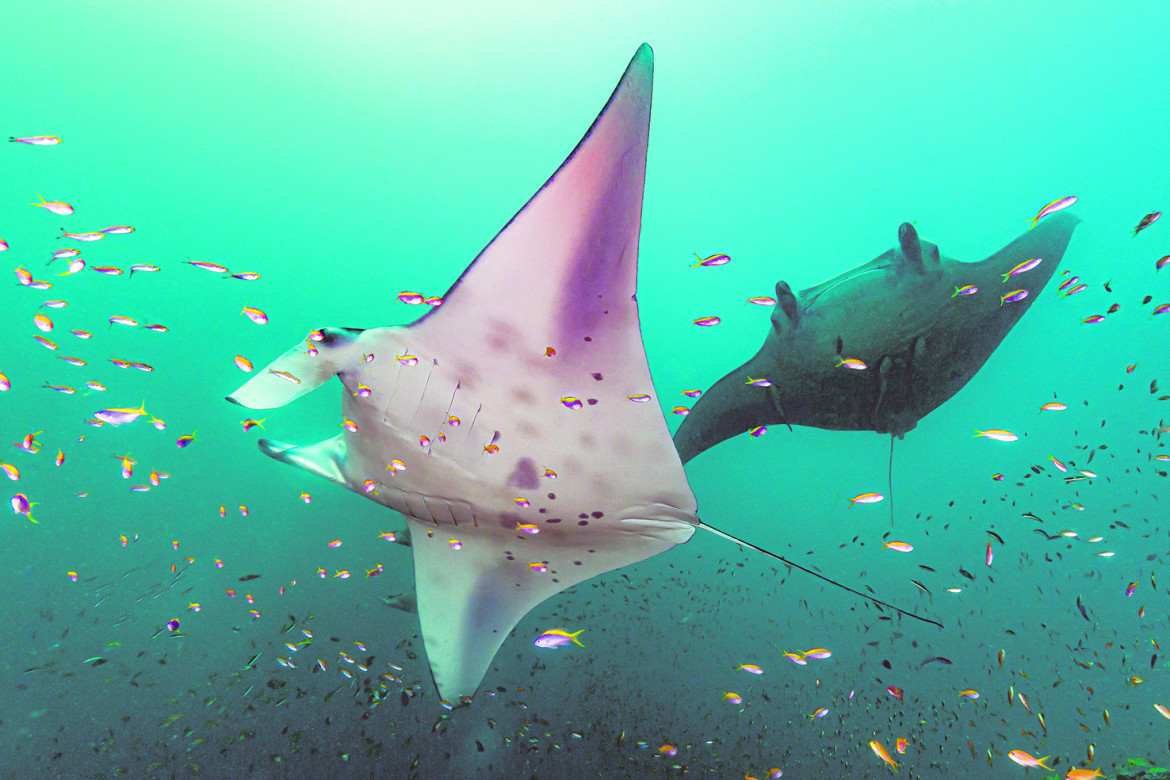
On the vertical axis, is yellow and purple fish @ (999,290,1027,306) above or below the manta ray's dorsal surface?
above

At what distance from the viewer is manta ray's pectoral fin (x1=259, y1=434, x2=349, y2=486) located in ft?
8.15

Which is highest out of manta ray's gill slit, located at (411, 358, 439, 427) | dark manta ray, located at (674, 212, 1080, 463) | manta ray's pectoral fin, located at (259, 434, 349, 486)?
dark manta ray, located at (674, 212, 1080, 463)

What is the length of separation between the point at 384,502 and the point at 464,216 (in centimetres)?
715

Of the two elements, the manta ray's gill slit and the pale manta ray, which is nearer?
the pale manta ray

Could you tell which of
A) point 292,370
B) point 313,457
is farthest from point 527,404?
point 313,457

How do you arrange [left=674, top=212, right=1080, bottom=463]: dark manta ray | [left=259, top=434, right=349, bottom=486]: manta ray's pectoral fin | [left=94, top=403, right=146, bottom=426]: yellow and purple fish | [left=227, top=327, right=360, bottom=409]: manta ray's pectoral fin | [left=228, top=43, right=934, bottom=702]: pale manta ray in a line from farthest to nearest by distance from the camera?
[left=674, top=212, right=1080, bottom=463]: dark manta ray, [left=259, top=434, right=349, bottom=486]: manta ray's pectoral fin, [left=94, top=403, right=146, bottom=426]: yellow and purple fish, [left=227, top=327, right=360, bottom=409]: manta ray's pectoral fin, [left=228, top=43, right=934, bottom=702]: pale manta ray

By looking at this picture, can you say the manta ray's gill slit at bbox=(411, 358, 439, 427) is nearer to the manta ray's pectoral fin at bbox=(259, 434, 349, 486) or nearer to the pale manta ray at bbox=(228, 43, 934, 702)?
the pale manta ray at bbox=(228, 43, 934, 702)

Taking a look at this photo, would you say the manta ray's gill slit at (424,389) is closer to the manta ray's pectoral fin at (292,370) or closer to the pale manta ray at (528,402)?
Result: the pale manta ray at (528,402)

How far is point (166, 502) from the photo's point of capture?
9273mm

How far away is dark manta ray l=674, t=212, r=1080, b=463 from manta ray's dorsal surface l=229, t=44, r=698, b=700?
1946 millimetres

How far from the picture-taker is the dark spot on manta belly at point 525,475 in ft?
7.13

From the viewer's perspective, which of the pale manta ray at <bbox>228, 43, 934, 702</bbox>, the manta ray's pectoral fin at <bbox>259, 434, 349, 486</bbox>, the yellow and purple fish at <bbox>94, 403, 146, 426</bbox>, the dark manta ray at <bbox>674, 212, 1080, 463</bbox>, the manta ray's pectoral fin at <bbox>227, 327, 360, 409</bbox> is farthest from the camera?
the dark manta ray at <bbox>674, 212, 1080, 463</bbox>

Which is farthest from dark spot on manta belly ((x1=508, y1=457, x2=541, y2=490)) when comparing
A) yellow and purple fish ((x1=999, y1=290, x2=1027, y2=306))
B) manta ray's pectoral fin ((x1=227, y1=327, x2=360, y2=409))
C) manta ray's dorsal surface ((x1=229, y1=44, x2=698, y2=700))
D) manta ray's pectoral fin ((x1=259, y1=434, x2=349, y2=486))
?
yellow and purple fish ((x1=999, y1=290, x2=1027, y2=306))

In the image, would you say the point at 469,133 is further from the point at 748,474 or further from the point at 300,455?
the point at 748,474
